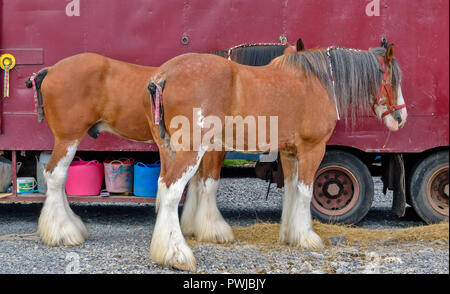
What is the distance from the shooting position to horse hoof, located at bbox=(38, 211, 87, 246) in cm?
470

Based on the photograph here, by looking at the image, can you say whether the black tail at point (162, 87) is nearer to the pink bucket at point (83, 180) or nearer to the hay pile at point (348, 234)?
the hay pile at point (348, 234)

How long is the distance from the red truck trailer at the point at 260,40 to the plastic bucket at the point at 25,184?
0.36ft

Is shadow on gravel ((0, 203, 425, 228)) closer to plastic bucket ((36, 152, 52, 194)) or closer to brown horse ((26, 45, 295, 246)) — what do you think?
plastic bucket ((36, 152, 52, 194))

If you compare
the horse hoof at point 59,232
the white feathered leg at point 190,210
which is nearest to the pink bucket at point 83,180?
the horse hoof at point 59,232

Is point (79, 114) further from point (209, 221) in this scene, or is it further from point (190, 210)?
point (209, 221)

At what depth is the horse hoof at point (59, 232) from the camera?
470 centimetres

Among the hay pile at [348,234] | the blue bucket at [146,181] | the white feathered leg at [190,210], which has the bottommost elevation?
the hay pile at [348,234]

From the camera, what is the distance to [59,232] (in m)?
4.72

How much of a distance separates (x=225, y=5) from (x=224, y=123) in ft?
6.86

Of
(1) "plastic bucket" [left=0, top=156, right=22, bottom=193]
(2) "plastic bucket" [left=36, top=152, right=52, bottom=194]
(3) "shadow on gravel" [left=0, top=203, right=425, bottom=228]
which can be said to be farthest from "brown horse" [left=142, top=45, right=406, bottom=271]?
(1) "plastic bucket" [left=0, top=156, right=22, bottom=193]

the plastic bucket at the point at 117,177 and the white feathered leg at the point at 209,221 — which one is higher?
the plastic bucket at the point at 117,177

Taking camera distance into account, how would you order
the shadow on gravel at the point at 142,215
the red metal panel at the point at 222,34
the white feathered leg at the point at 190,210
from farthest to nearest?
1. the shadow on gravel at the point at 142,215
2. the red metal panel at the point at 222,34
3. the white feathered leg at the point at 190,210

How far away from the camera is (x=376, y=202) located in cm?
779

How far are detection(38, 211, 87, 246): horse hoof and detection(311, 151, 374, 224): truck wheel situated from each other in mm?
2688
